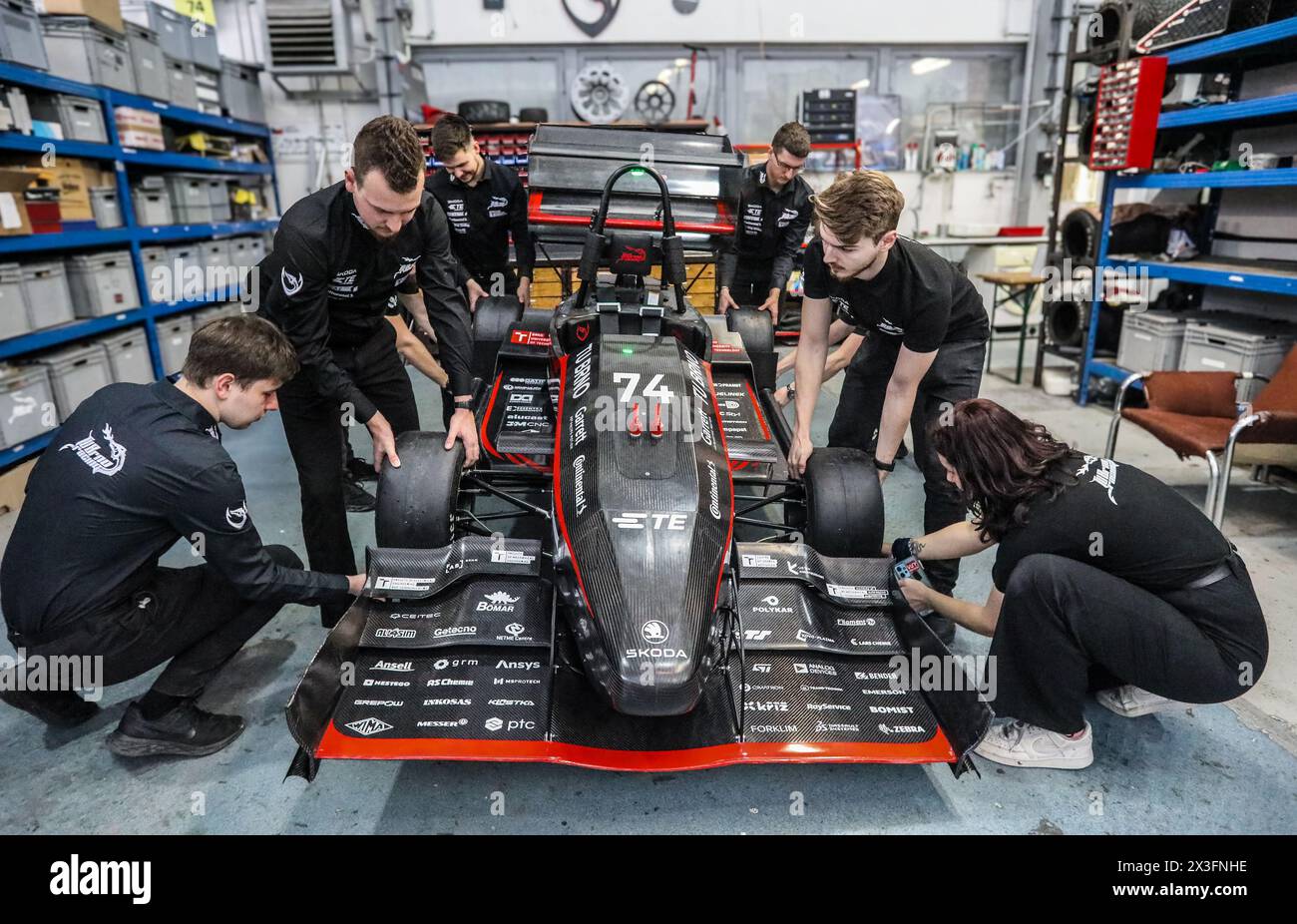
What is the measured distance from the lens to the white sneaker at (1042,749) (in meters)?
2.00

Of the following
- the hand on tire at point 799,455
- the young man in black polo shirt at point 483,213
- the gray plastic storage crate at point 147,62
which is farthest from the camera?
Answer: the gray plastic storage crate at point 147,62

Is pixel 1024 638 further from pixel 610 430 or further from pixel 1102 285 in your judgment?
pixel 1102 285

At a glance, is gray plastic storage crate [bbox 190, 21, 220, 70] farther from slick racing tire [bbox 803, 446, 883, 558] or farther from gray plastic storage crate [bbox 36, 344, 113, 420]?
slick racing tire [bbox 803, 446, 883, 558]

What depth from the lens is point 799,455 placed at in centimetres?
259

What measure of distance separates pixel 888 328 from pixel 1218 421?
170cm

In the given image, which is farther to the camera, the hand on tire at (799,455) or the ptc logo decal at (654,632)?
the hand on tire at (799,455)

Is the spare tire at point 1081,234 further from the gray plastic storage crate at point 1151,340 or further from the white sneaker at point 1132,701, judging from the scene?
the white sneaker at point 1132,701

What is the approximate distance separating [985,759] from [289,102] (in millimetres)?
8718

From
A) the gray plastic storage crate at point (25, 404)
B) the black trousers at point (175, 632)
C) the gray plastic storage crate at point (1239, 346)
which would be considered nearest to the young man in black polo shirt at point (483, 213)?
the gray plastic storage crate at point (25, 404)

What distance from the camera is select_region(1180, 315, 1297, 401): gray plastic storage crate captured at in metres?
4.21

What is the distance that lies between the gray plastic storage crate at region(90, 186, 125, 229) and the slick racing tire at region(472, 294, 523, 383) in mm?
2667

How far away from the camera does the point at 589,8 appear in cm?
810

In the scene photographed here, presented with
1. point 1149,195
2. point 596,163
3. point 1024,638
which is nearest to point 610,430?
point 1024,638

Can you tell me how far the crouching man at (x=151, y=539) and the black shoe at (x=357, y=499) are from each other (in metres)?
1.54
